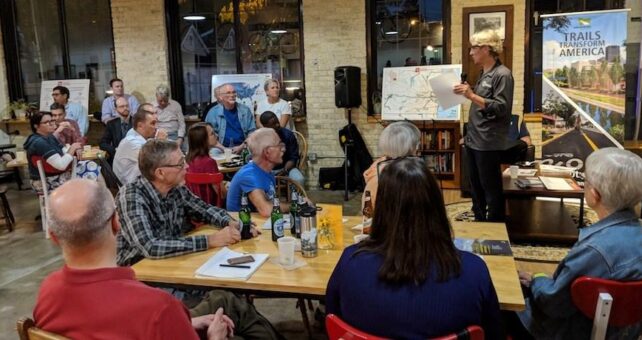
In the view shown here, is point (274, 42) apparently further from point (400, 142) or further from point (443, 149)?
point (400, 142)

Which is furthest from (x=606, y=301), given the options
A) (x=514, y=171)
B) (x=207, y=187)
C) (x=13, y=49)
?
(x=13, y=49)

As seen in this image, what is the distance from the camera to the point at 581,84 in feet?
20.7

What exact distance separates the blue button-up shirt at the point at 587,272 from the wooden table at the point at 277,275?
0.38ft

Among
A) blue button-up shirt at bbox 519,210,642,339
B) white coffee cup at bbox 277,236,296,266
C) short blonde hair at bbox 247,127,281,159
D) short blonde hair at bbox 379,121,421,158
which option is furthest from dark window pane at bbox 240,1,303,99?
blue button-up shirt at bbox 519,210,642,339

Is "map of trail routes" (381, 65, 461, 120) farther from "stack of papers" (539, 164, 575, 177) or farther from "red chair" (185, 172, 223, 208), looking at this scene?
"red chair" (185, 172, 223, 208)

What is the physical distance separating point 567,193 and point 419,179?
3.46m

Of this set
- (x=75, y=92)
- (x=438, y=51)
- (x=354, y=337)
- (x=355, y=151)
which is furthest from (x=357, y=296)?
(x=75, y=92)

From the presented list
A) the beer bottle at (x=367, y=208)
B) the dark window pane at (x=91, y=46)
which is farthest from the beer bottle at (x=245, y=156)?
the dark window pane at (x=91, y=46)

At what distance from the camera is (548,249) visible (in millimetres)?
4535

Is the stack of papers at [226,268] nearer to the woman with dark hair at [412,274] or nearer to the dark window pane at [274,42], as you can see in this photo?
the woman with dark hair at [412,274]

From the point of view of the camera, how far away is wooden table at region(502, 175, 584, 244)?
462cm

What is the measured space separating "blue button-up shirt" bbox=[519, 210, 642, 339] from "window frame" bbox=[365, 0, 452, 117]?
5.56m

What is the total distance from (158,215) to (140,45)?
630 centimetres

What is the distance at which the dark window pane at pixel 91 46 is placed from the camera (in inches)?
340
